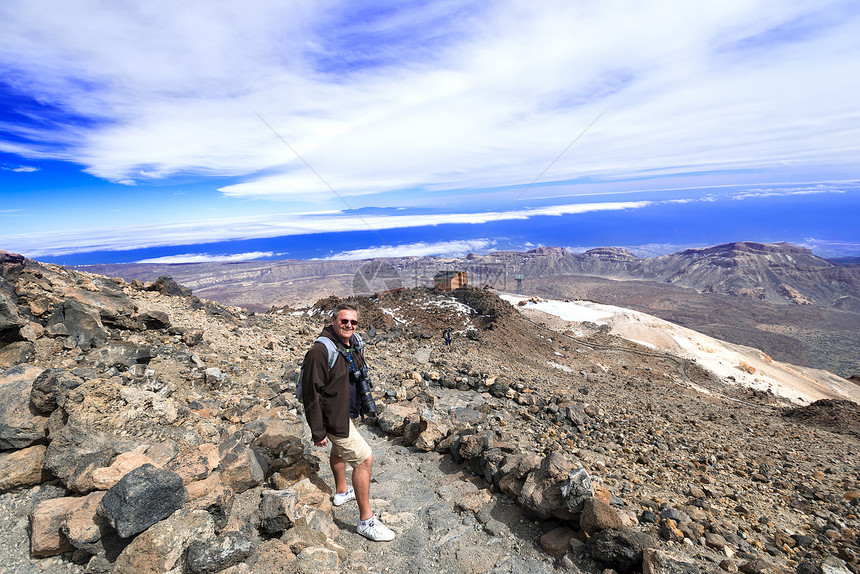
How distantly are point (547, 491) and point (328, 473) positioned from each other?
9.73ft

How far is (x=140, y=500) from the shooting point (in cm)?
297

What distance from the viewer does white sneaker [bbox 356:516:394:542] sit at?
392 centimetres

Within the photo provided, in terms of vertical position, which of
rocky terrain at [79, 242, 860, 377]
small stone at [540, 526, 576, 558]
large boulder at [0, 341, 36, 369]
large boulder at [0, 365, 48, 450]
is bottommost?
rocky terrain at [79, 242, 860, 377]

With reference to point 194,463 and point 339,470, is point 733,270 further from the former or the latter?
point 194,463

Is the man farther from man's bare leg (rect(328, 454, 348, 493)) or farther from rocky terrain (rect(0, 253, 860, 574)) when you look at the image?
rocky terrain (rect(0, 253, 860, 574))

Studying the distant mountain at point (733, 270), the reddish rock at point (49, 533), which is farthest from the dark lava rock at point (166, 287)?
the distant mountain at point (733, 270)

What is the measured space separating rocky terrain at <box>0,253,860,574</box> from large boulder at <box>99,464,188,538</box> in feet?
0.04

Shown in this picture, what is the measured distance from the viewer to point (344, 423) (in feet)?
12.4

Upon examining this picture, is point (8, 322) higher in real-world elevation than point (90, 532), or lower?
higher

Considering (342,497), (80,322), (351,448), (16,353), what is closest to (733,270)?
(342,497)

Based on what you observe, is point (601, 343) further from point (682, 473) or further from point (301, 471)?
point (301, 471)

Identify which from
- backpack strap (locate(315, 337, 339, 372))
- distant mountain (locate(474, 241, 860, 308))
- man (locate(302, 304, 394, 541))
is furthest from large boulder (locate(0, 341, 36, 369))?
distant mountain (locate(474, 241, 860, 308))

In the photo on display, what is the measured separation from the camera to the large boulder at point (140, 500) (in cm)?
291

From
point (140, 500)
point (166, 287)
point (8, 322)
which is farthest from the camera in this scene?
point (166, 287)
